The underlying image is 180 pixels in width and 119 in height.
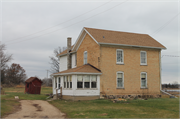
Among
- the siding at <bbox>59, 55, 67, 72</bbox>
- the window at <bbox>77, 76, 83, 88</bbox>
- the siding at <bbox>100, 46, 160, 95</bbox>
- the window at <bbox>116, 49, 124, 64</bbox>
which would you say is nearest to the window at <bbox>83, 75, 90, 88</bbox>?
the window at <bbox>77, 76, 83, 88</bbox>

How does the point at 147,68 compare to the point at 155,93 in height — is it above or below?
above

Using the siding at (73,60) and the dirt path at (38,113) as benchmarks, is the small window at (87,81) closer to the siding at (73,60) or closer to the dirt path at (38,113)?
the dirt path at (38,113)

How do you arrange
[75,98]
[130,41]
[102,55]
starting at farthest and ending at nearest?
[130,41], [102,55], [75,98]

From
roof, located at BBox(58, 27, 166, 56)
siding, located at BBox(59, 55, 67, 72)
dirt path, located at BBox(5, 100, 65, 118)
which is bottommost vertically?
dirt path, located at BBox(5, 100, 65, 118)

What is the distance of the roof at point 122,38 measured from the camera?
86.9ft

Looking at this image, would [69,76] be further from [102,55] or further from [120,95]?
[120,95]

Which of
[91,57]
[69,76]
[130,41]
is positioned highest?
[130,41]

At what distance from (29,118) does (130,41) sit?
1806 centimetres

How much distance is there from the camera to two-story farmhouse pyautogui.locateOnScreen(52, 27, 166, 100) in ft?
81.6

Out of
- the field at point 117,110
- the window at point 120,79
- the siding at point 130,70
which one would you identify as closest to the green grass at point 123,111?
the field at point 117,110

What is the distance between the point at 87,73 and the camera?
24.4 m

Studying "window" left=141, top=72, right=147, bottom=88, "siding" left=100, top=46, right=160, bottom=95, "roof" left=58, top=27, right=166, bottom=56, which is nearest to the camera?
"siding" left=100, top=46, right=160, bottom=95

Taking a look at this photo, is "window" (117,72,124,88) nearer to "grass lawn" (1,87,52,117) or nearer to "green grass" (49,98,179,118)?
"green grass" (49,98,179,118)

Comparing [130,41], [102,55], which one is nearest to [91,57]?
[102,55]
